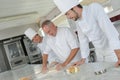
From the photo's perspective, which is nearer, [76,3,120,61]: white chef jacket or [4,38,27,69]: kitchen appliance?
[76,3,120,61]: white chef jacket

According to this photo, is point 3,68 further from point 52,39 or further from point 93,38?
point 93,38

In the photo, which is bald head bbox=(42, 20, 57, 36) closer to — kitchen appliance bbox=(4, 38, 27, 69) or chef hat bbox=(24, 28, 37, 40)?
chef hat bbox=(24, 28, 37, 40)

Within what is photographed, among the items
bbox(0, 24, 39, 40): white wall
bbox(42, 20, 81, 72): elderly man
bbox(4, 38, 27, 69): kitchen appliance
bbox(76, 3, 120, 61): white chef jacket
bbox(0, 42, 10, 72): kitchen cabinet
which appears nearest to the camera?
bbox(76, 3, 120, 61): white chef jacket

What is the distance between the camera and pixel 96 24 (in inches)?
79.2

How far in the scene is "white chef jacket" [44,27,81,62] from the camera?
278 cm

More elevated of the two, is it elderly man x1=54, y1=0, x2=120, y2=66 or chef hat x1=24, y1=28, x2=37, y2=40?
chef hat x1=24, y1=28, x2=37, y2=40

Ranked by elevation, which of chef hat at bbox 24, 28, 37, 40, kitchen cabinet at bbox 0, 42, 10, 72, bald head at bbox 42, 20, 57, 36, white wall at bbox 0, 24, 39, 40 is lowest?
kitchen cabinet at bbox 0, 42, 10, 72

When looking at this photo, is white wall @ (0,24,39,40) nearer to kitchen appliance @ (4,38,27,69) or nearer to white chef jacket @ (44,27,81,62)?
kitchen appliance @ (4,38,27,69)

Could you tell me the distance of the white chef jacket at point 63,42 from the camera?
2.78 meters

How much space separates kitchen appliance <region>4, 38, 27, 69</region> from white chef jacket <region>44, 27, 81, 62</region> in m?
4.32

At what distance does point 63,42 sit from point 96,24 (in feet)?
3.02

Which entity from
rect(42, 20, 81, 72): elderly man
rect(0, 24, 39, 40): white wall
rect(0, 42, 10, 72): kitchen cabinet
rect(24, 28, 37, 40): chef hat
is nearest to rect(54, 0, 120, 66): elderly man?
rect(42, 20, 81, 72): elderly man

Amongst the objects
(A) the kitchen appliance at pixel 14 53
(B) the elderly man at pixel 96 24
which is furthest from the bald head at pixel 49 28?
(A) the kitchen appliance at pixel 14 53

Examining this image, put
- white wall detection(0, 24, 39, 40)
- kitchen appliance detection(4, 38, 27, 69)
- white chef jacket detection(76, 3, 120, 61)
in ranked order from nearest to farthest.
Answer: white chef jacket detection(76, 3, 120, 61), kitchen appliance detection(4, 38, 27, 69), white wall detection(0, 24, 39, 40)
